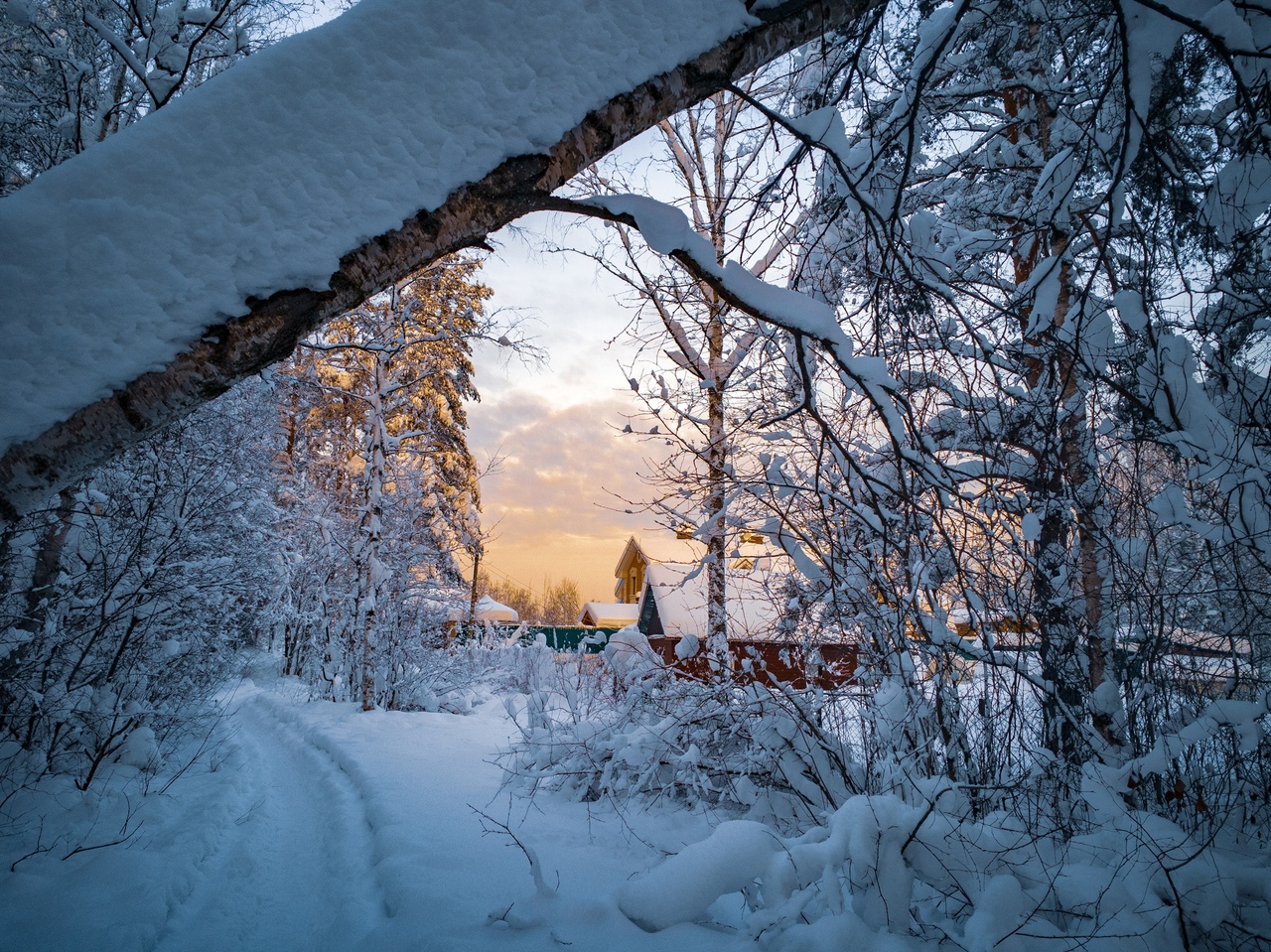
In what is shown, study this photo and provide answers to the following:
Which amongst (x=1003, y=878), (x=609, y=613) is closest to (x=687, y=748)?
(x=1003, y=878)

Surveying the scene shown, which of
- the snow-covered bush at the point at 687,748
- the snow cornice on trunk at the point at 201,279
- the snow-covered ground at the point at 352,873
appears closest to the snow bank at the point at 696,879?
the snow-covered ground at the point at 352,873

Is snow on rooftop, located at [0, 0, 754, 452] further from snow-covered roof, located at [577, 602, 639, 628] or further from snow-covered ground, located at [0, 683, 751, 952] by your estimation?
snow-covered roof, located at [577, 602, 639, 628]

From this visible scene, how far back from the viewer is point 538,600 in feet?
226

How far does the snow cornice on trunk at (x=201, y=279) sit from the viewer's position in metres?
0.88

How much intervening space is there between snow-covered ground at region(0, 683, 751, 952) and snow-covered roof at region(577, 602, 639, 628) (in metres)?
25.9

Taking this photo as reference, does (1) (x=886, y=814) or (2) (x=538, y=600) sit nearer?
(1) (x=886, y=814)

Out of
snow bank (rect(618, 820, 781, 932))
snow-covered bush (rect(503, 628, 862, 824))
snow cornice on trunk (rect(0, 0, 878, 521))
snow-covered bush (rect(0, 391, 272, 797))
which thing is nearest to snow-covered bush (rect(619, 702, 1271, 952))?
snow bank (rect(618, 820, 781, 932))

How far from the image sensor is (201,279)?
0.95 meters

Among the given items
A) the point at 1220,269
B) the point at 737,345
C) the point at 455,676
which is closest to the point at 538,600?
the point at 455,676

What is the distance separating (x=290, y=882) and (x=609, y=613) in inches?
1206

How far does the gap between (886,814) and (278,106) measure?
7.61 feet

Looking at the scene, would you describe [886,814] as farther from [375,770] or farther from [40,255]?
[375,770]

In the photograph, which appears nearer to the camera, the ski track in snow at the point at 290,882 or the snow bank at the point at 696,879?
the snow bank at the point at 696,879

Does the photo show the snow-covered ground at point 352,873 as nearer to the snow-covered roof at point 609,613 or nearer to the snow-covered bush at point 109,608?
the snow-covered bush at point 109,608
